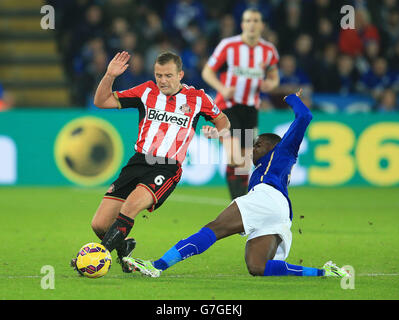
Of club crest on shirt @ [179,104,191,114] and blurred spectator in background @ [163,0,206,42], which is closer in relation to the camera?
club crest on shirt @ [179,104,191,114]

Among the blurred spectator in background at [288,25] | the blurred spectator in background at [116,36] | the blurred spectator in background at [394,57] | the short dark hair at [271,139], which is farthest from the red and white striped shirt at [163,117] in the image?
the blurred spectator in background at [394,57]

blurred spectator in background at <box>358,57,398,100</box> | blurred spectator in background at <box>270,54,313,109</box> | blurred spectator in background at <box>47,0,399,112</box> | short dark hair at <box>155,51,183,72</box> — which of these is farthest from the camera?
blurred spectator in background at <box>358,57,398,100</box>

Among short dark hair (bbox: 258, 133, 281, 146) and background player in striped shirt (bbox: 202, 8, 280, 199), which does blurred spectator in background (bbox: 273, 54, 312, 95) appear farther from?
short dark hair (bbox: 258, 133, 281, 146)

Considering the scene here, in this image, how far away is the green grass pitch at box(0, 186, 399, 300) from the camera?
5.26m

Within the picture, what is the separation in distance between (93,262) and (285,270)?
1.35m

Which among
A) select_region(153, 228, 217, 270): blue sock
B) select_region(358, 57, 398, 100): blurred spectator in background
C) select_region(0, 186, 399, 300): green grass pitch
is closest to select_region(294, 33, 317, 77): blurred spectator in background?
select_region(358, 57, 398, 100): blurred spectator in background

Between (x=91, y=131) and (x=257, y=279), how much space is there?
761 cm

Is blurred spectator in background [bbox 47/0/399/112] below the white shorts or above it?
above

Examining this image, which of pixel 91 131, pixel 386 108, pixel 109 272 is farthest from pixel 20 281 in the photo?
pixel 386 108

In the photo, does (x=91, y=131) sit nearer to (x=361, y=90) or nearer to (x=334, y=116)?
(x=334, y=116)

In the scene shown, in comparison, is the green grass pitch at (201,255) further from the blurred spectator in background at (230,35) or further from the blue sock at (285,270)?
the blurred spectator in background at (230,35)

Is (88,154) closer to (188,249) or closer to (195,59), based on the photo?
(195,59)

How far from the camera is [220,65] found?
9594 mm

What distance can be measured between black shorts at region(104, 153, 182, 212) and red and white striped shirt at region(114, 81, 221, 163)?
0.10 meters
